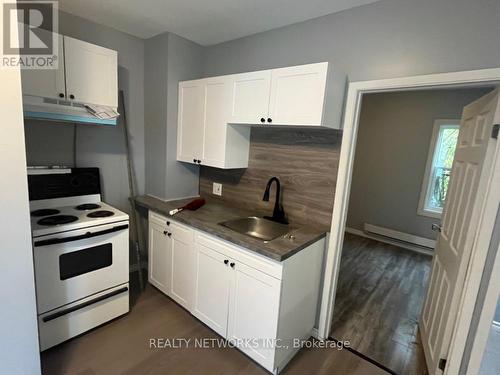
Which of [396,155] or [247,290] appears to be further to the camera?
[396,155]

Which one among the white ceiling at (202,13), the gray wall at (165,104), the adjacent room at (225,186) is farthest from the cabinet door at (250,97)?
the gray wall at (165,104)

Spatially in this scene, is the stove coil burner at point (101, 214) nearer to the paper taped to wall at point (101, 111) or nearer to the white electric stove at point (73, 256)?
the white electric stove at point (73, 256)

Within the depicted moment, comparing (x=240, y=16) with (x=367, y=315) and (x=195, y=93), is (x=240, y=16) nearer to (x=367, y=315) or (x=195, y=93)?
(x=195, y=93)

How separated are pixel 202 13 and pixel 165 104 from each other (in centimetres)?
88

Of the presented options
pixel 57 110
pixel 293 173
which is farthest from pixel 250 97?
pixel 57 110

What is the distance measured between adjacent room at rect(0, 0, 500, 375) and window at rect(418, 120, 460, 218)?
1.75 metres

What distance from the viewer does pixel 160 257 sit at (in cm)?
249

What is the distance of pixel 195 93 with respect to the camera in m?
2.43

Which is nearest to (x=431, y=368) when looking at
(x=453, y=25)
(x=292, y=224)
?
(x=292, y=224)

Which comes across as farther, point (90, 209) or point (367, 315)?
point (367, 315)

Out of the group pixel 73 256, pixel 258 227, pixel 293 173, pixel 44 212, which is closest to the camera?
pixel 73 256

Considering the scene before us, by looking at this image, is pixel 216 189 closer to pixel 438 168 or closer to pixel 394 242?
pixel 394 242

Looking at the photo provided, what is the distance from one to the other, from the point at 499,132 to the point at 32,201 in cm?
314

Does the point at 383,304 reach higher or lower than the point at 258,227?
lower
